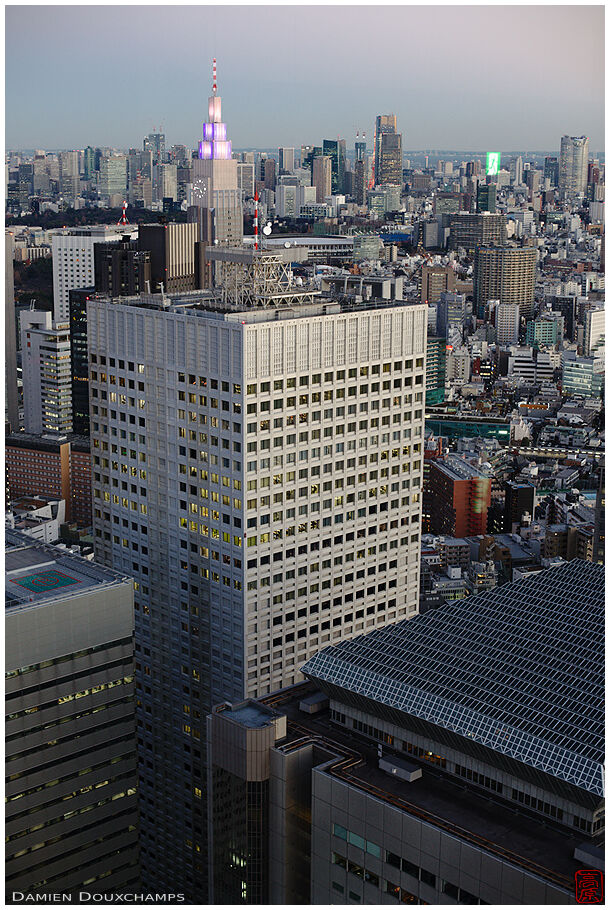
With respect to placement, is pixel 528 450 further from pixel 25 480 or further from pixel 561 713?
pixel 561 713

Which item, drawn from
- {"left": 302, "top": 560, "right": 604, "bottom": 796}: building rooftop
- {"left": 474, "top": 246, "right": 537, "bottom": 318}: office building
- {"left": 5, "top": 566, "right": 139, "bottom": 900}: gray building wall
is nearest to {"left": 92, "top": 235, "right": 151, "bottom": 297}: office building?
{"left": 5, "top": 566, "right": 139, "bottom": 900}: gray building wall

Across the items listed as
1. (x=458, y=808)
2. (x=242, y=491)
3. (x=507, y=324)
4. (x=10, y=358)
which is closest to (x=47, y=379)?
(x=10, y=358)

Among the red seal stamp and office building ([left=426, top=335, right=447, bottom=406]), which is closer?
the red seal stamp

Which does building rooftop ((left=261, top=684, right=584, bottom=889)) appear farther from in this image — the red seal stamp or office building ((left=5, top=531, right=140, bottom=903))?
office building ((left=5, top=531, right=140, bottom=903))

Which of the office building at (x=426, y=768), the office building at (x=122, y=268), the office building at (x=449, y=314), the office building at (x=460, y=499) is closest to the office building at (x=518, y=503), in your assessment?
the office building at (x=460, y=499)

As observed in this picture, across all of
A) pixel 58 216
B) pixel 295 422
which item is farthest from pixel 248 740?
pixel 58 216

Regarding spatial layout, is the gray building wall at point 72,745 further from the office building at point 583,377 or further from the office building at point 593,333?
the office building at point 593,333
